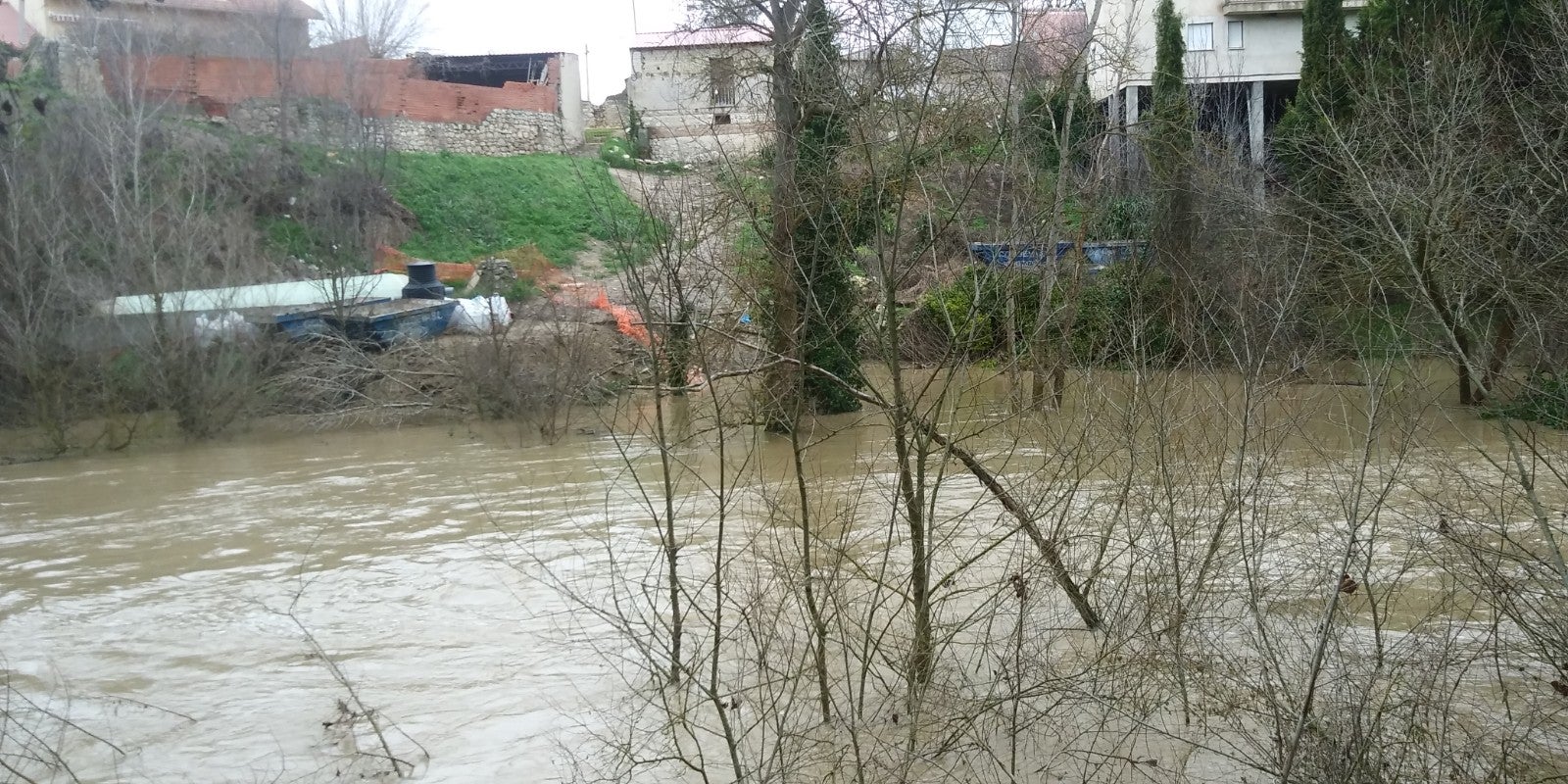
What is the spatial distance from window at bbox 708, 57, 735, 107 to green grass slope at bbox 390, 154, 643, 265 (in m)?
8.40

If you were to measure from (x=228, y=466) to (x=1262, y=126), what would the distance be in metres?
22.4

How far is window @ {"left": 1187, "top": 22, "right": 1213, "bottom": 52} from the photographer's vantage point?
28594 millimetres

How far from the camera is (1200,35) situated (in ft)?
94.2

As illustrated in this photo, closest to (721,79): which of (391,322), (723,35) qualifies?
(723,35)

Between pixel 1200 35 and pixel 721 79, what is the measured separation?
16600 mm

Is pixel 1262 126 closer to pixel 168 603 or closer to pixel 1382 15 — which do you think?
pixel 1382 15

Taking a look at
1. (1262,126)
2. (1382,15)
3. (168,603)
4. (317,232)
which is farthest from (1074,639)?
(1262,126)

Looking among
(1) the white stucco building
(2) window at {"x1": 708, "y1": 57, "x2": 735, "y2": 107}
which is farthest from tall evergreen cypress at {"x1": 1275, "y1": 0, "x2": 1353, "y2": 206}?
(2) window at {"x1": 708, "y1": 57, "x2": 735, "y2": 107}

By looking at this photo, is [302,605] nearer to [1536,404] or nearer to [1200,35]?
[1536,404]

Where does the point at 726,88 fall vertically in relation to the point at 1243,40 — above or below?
below

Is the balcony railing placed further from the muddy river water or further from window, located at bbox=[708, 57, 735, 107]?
the muddy river water

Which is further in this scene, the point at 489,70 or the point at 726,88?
the point at 489,70

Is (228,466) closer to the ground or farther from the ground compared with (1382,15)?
closer to the ground

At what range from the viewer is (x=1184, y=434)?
271 inches
